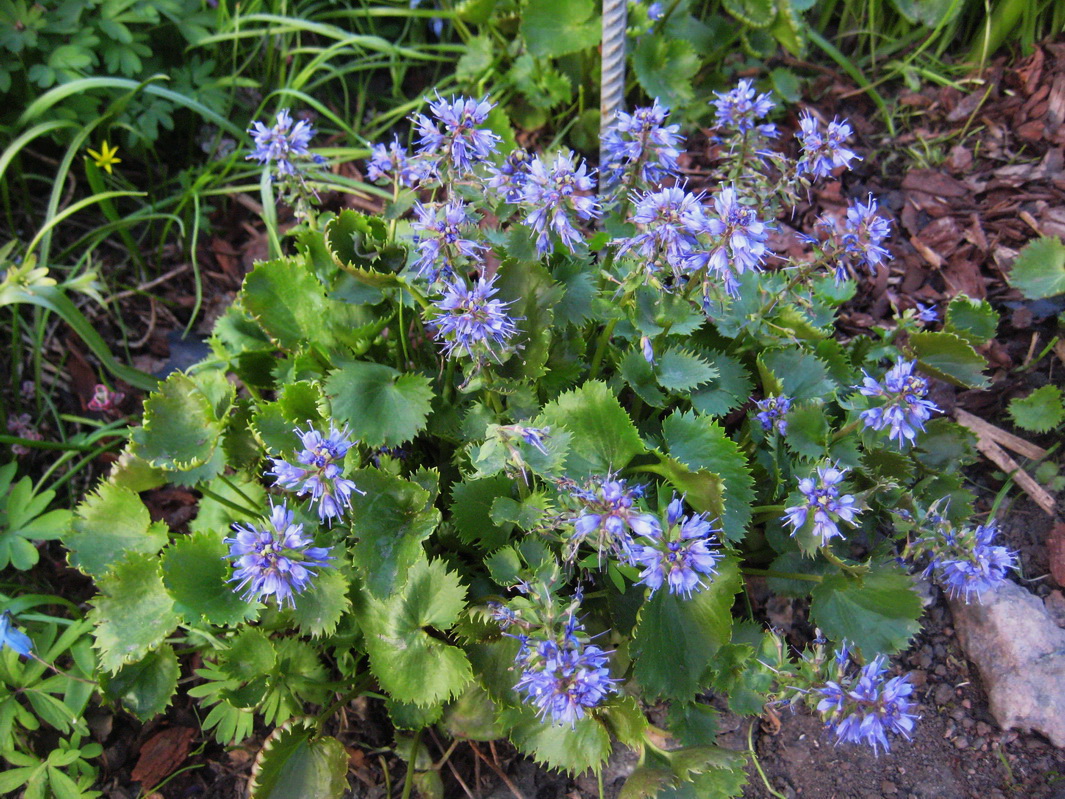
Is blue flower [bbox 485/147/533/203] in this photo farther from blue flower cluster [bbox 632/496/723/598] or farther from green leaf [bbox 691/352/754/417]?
blue flower cluster [bbox 632/496/723/598]

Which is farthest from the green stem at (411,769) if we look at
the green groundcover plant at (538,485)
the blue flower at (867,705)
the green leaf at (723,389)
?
the green leaf at (723,389)

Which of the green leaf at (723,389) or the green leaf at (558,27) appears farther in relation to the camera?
the green leaf at (558,27)

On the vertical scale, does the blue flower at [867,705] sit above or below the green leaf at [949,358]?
below

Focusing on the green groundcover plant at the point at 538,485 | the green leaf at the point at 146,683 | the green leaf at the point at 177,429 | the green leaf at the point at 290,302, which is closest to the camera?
the green groundcover plant at the point at 538,485

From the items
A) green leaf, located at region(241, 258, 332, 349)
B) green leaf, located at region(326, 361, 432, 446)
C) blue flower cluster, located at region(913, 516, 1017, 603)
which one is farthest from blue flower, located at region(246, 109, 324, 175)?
blue flower cluster, located at region(913, 516, 1017, 603)

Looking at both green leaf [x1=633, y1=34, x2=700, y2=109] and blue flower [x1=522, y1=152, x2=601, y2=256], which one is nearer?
blue flower [x1=522, y1=152, x2=601, y2=256]

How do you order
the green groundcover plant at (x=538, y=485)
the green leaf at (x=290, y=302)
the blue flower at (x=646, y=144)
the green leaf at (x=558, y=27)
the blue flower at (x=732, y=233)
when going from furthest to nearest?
the green leaf at (x=558, y=27) < the green leaf at (x=290, y=302) < the blue flower at (x=646, y=144) < the green groundcover plant at (x=538, y=485) < the blue flower at (x=732, y=233)

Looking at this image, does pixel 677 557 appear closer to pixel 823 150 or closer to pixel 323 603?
pixel 323 603

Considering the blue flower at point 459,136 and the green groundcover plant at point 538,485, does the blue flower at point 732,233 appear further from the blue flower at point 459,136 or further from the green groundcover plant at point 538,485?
the blue flower at point 459,136
